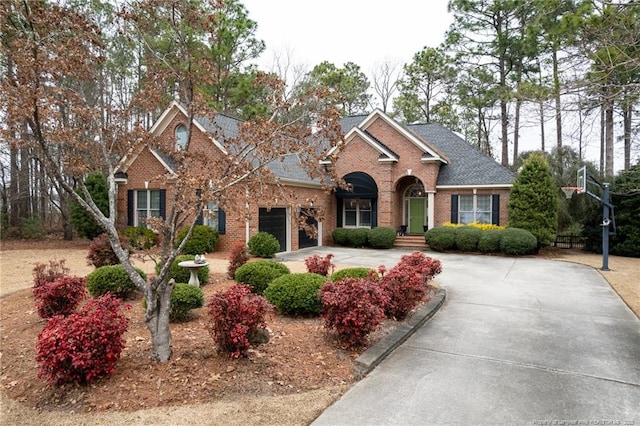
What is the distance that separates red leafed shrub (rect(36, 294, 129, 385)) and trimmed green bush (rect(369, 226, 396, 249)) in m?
14.6

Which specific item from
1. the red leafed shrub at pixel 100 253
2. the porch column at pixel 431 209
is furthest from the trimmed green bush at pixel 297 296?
the porch column at pixel 431 209

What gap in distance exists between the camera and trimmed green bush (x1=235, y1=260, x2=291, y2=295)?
7.65 metres

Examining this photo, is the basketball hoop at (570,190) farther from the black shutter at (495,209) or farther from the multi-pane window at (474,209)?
the multi-pane window at (474,209)

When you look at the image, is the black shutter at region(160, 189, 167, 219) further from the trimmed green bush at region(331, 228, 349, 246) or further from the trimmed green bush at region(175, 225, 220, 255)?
the trimmed green bush at region(331, 228, 349, 246)

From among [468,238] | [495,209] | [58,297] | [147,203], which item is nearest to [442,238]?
[468,238]

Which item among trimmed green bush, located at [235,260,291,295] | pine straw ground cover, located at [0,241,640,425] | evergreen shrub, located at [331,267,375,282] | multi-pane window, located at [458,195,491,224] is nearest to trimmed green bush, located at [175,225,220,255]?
trimmed green bush, located at [235,260,291,295]

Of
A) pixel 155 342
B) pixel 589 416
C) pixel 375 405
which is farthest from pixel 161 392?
pixel 589 416

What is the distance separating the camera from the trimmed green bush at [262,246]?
1363cm

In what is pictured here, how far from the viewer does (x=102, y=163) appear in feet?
18.4

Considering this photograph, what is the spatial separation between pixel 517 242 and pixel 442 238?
2868 millimetres

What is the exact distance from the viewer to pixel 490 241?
15664 millimetres

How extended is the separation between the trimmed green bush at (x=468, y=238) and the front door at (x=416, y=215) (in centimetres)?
406

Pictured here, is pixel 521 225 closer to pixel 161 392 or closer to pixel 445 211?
pixel 445 211

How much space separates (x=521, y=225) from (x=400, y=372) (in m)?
13.9
